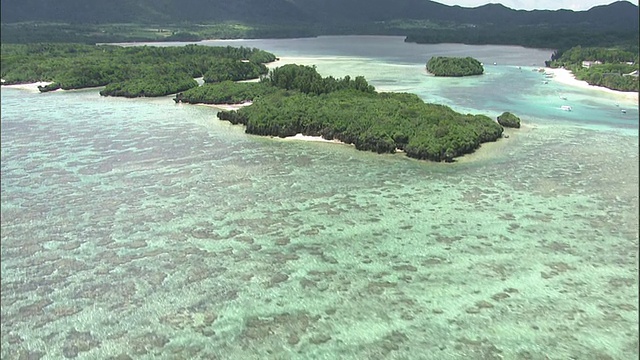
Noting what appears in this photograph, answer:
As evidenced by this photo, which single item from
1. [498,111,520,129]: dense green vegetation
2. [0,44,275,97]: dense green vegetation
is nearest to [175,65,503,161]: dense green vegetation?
[498,111,520,129]: dense green vegetation

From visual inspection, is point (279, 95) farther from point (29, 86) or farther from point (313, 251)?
point (29, 86)

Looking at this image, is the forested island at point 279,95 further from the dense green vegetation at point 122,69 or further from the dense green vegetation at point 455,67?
the dense green vegetation at point 455,67

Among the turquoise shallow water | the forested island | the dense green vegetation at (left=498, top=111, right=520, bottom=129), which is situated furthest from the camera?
the dense green vegetation at (left=498, top=111, right=520, bottom=129)

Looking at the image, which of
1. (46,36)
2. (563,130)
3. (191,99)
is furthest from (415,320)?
(191,99)

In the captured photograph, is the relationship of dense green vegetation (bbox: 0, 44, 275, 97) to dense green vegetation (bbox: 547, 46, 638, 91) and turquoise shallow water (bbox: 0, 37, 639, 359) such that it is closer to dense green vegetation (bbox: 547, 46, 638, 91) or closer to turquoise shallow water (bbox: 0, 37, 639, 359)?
turquoise shallow water (bbox: 0, 37, 639, 359)

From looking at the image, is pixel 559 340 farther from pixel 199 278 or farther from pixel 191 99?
pixel 191 99
